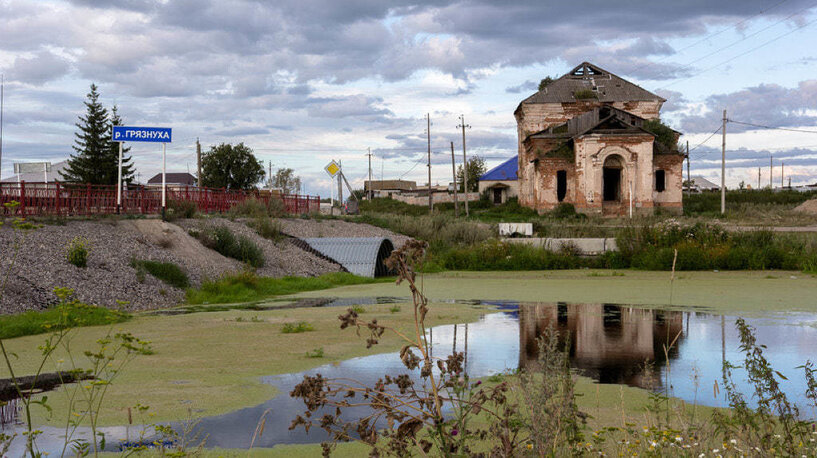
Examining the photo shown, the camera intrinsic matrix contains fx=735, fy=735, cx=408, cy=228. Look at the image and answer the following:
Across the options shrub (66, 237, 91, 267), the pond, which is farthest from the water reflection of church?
shrub (66, 237, 91, 267)

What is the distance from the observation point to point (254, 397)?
21.1 feet

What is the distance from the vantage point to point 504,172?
80.8 meters

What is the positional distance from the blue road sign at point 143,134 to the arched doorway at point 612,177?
105 ft

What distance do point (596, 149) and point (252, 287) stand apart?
1285 inches

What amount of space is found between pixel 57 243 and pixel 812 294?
1501cm

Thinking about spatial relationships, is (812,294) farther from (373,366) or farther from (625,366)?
(373,366)

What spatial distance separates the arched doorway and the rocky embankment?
93.1 ft

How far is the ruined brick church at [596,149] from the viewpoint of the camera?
44.4 meters

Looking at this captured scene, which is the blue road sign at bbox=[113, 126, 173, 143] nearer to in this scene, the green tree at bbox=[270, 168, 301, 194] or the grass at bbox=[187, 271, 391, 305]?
the grass at bbox=[187, 271, 391, 305]

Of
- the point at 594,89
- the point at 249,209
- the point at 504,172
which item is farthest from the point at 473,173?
the point at 249,209

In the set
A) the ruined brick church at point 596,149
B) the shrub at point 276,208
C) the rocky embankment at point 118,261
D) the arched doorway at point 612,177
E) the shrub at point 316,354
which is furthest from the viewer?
the arched doorway at point 612,177

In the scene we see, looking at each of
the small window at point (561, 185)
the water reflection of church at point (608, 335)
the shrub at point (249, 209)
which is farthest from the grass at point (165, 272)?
the small window at point (561, 185)

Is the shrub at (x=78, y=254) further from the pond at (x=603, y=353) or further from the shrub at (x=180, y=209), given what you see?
the pond at (x=603, y=353)

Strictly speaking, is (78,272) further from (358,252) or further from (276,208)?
(276,208)
